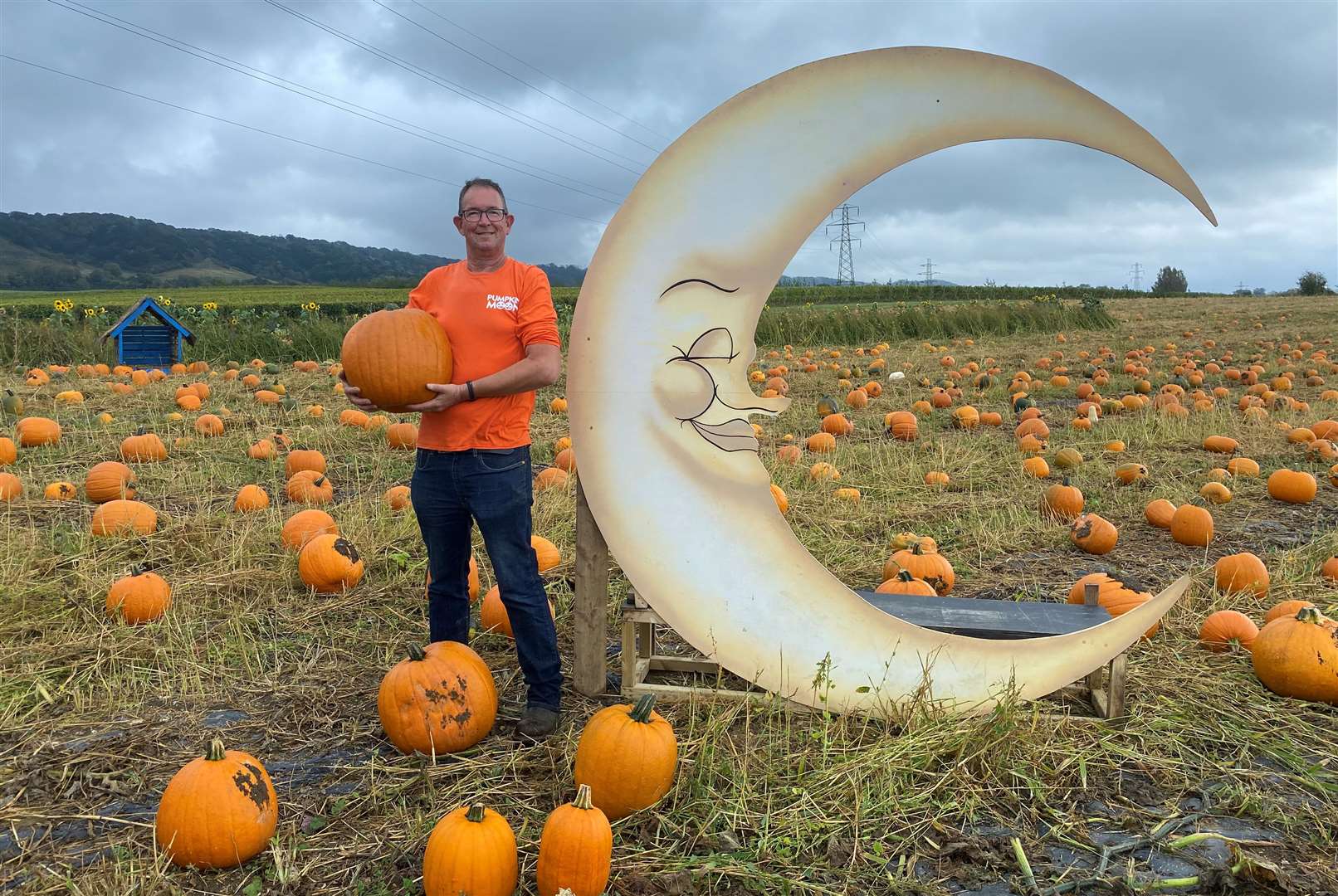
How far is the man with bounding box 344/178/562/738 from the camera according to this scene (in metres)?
3.31

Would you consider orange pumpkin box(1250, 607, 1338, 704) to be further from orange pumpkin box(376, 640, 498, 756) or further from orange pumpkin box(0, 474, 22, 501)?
orange pumpkin box(0, 474, 22, 501)

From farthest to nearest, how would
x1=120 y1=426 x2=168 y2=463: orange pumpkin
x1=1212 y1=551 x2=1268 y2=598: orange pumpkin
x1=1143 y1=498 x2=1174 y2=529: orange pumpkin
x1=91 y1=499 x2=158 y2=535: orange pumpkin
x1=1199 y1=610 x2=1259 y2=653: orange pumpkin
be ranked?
x1=120 y1=426 x2=168 y2=463: orange pumpkin, x1=1143 y1=498 x2=1174 y2=529: orange pumpkin, x1=91 y1=499 x2=158 y2=535: orange pumpkin, x1=1212 y1=551 x2=1268 y2=598: orange pumpkin, x1=1199 y1=610 x2=1259 y2=653: orange pumpkin

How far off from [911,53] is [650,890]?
9.56 feet

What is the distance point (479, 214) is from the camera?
3297mm

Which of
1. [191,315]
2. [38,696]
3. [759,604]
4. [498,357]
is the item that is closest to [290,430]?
[38,696]

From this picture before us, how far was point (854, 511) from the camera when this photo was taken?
6051 mm

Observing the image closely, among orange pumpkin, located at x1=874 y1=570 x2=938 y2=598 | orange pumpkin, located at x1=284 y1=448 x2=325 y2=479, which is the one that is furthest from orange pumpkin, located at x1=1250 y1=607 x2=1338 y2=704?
orange pumpkin, located at x1=284 y1=448 x2=325 y2=479

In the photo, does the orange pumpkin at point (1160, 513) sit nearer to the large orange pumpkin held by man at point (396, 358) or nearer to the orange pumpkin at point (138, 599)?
the large orange pumpkin held by man at point (396, 358)

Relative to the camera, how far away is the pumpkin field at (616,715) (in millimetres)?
2533

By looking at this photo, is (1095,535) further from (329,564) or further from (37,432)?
(37,432)

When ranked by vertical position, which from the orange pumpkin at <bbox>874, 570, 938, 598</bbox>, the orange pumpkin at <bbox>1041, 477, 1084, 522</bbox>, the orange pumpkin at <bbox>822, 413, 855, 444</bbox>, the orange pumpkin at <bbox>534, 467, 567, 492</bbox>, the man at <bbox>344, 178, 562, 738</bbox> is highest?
the man at <bbox>344, 178, 562, 738</bbox>

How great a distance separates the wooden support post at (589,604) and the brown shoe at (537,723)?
27cm

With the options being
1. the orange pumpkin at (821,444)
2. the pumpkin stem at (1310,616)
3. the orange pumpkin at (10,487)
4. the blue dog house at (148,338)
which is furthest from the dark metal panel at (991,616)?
the blue dog house at (148,338)

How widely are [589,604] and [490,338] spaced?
3.77 ft
